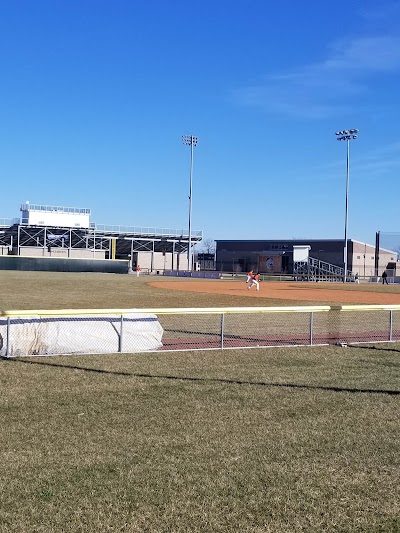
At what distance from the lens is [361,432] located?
644 centimetres

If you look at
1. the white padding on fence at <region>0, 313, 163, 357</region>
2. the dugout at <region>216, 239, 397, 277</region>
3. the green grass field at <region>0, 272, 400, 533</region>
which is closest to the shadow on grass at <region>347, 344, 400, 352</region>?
the green grass field at <region>0, 272, 400, 533</region>

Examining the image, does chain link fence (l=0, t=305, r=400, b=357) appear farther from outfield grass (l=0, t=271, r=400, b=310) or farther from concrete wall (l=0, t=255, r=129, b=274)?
concrete wall (l=0, t=255, r=129, b=274)

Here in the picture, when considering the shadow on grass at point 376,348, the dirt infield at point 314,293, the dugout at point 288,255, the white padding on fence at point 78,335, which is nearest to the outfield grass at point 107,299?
the dirt infield at point 314,293

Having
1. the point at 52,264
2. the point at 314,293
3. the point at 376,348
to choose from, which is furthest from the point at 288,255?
the point at 376,348

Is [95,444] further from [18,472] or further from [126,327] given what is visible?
[126,327]

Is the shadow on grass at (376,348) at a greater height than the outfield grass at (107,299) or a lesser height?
greater

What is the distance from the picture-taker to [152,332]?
12188mm

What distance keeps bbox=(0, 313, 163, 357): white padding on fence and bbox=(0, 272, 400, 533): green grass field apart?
3.15 feet

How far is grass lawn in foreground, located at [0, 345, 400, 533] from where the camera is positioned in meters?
4.33

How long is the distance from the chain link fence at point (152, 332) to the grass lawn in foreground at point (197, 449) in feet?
3.68

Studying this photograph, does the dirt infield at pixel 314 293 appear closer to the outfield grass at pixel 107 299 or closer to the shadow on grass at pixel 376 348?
the outfield grass at pixel 107 299

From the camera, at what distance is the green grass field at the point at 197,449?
4.32m

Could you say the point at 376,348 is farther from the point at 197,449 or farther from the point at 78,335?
the point at 197,449

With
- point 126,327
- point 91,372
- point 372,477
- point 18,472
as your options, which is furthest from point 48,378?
point 372,477
